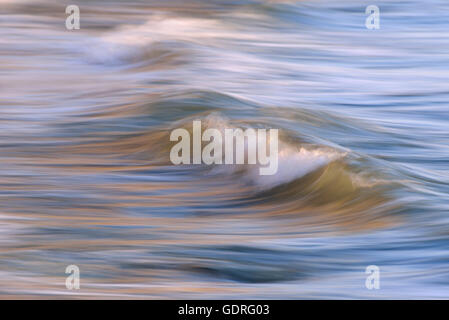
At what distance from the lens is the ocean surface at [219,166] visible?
602cm

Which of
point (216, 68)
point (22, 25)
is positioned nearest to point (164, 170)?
point (216, 68)

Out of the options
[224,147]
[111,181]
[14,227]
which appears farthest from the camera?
[224,147]

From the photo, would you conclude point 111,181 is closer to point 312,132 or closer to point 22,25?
point 312,132

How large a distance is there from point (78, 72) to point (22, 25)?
9.13 feet

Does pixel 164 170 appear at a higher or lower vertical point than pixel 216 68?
lower

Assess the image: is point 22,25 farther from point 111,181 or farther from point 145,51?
point 111,181

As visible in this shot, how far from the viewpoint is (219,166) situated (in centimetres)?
869

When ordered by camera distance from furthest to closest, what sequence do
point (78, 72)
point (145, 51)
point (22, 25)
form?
point (22, 25)
point (145, 51)
point (78, 72)

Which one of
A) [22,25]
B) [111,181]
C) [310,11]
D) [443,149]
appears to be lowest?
[111,181]

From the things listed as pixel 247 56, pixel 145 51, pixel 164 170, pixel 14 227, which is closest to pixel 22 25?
pixel 145 51

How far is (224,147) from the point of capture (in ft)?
30.5

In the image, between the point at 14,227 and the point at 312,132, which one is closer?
the point at 14,227

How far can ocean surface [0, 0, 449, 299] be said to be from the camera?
237 inches

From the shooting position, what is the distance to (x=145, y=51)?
1347 centimetres
